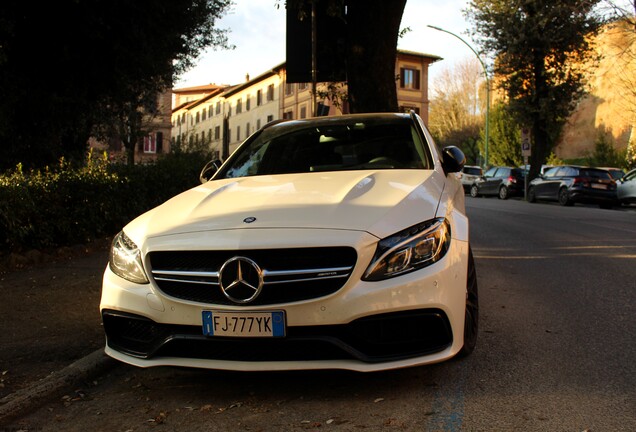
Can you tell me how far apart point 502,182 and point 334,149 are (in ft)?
88.6

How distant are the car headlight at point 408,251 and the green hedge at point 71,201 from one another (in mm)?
5402

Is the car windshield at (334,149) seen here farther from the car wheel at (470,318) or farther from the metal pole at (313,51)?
the metal pole at (313,51)

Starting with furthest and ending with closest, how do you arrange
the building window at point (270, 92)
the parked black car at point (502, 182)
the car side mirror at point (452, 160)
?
the building window at point (270, 92)
the parked black car at point (502, 182)
the car side mirror at point (452, 160)

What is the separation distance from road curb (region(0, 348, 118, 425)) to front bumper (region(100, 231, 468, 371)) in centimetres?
62

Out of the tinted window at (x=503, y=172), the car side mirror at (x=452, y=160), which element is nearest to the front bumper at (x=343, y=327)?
the car side mirror at (x=452, y=160)

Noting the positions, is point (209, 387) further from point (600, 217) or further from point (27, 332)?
point (600, 217)

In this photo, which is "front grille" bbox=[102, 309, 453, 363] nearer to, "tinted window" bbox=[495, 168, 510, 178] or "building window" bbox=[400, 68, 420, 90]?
"tinted window" bbox=[495, 168, 510, 178]

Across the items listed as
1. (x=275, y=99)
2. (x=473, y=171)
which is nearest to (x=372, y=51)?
(x=473, y=171)

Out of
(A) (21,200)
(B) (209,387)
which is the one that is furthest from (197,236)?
(A) (21,200)

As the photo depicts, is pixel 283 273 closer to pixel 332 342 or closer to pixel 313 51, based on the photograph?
pixel 332 342

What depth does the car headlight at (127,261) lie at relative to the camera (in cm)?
Answer: 334

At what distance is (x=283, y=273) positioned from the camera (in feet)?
10.00

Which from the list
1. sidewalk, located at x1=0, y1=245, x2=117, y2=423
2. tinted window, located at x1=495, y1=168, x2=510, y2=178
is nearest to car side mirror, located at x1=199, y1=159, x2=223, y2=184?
sidewalk, located at x1=0, y1=245, x2=117, y2=423

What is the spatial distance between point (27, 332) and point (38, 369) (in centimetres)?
95
